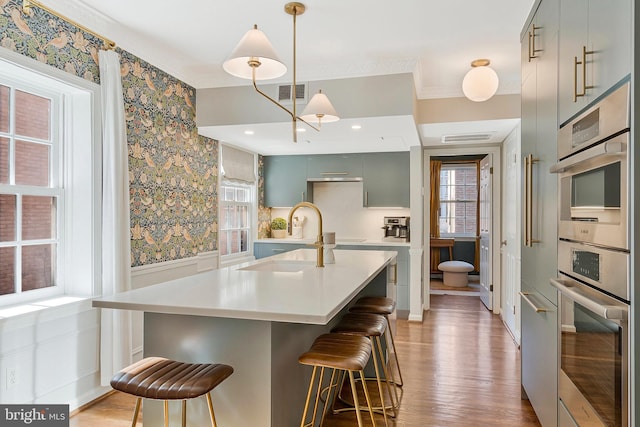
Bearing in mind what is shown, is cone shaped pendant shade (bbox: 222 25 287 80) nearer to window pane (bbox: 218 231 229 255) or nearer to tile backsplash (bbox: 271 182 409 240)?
window pane (bbox: 218 231 229 255)

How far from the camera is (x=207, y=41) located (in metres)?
3.14

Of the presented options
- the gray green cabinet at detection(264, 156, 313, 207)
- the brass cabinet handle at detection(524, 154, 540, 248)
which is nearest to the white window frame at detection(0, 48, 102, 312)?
the brass cabinet handle at detection(524, 154, 540, 248)

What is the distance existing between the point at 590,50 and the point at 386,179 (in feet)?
13.4

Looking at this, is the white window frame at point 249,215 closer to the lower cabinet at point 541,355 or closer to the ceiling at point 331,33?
the ceiling at point 331,33

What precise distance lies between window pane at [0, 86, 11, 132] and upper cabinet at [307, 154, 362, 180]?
12.6 feet

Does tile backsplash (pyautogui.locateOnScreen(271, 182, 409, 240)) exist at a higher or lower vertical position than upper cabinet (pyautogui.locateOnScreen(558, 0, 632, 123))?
lower

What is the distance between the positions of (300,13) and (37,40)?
1.54 m

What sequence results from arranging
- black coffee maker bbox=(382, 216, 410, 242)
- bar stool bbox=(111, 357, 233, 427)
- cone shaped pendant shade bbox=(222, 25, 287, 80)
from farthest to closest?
black coffee maker bbox=(382, 216, 410, 242) < cone shaped pendant shade bbox=(222, 25, 287, 80) < bar stool bbox=(111, 357, 233, 427)

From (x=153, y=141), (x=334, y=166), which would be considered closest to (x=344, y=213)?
(x=334, y=166)

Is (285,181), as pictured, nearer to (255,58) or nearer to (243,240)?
(243,240)

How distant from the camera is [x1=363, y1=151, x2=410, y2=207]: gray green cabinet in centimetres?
555

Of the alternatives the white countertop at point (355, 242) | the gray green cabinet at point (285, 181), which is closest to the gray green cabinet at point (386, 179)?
the white countertop at point (355, 242)

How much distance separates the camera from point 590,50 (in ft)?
5.06

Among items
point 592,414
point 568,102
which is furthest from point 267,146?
point 592,414
